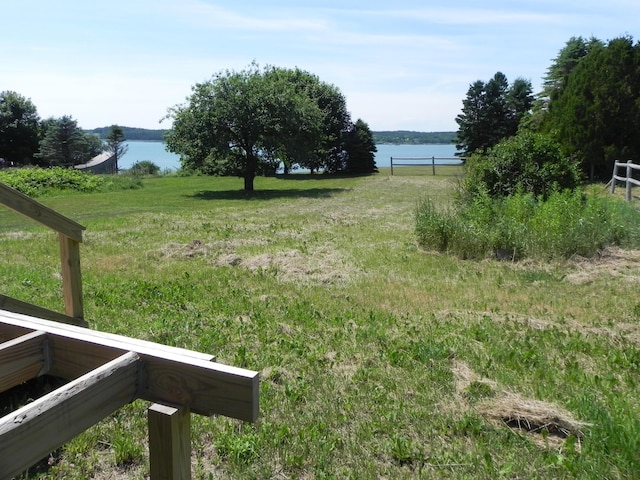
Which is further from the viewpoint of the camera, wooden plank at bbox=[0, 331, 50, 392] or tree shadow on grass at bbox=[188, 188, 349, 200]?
tree shadow on grass at bbox=[188, 188, 349, 200]

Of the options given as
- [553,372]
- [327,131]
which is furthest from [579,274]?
[327,131]

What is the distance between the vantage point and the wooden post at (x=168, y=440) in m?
1.71

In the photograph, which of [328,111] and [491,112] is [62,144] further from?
[491,112]

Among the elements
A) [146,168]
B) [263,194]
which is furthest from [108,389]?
[146,168]

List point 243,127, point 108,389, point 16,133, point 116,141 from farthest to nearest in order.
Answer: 1. point 116,141
2. point 16,133
3. point 243,127
4. point 108,389

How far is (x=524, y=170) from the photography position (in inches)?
530

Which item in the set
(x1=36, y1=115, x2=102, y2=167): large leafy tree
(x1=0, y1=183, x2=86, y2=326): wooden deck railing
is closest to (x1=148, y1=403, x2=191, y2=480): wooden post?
(x1=0, y1=183, x2=86, y2=326): wooden deck railing

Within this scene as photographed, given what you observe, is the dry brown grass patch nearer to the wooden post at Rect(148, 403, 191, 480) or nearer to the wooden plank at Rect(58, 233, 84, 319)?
the wooden post at Rect(148, 403, 191, 480)

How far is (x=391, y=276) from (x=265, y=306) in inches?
104

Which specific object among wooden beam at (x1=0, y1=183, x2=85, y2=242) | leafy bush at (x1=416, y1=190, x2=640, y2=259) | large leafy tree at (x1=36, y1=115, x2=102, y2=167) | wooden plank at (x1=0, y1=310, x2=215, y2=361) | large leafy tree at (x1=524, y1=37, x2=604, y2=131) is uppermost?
large leafy tree at (x1=524, y1=37, x2=604, y2=131)

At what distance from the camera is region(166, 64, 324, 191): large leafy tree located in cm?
2456

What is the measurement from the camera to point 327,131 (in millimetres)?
42594

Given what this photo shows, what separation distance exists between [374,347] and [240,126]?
68.8 ft

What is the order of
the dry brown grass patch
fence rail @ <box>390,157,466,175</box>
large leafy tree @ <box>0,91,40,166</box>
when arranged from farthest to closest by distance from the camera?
large leafy tree @ <box>0,91,40,166</box>, fence rail @ <box>390,157,466,175</box>, the dry brown grass patch
